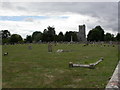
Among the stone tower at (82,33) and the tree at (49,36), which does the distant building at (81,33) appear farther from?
the tree at (49,36)

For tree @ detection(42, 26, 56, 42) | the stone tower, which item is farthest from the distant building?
tree @ detection(42, 26, 56, 42)

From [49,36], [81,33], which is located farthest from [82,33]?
[49,36]

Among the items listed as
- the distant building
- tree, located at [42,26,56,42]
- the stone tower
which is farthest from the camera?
the distant building

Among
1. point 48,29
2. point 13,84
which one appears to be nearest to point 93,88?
point 13,84

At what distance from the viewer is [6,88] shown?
705 cm

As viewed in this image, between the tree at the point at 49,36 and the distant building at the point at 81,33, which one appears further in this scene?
the distant building at the point at 81,33

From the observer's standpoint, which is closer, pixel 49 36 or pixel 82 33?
pixel 49 36

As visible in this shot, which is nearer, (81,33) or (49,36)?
(49,36)

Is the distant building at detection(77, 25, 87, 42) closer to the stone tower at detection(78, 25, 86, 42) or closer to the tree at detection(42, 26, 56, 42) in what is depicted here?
the stone tower at detection(78, 25, 86, 42)

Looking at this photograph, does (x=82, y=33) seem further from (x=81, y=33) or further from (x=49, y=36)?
(x=49, y=36)

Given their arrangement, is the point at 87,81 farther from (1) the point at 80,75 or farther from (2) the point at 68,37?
(2) the point at 68,37

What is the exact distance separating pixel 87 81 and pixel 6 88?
11.3ft

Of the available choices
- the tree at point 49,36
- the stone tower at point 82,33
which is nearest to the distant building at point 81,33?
the stone tower at point 82,33

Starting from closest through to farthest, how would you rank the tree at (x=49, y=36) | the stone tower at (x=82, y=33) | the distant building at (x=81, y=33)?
the tree at (x=49, y=36)
the stone tower at (x=82, y=33)
the distant building at (x=81, y=33)
